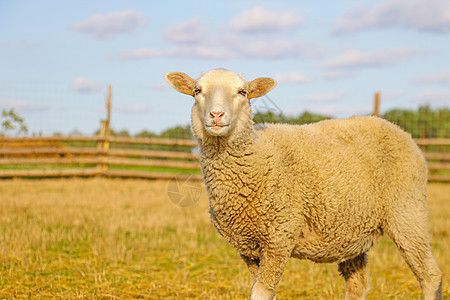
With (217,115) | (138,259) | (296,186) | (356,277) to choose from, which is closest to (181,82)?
(217,115)

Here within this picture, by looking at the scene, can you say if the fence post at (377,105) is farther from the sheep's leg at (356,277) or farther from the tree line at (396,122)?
the sheep's leg at (356,277)

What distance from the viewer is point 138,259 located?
5.62m

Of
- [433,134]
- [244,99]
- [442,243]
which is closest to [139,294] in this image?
[244,99]

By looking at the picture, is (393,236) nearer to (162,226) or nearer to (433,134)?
(162,226)

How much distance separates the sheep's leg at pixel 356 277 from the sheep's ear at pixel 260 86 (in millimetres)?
1839

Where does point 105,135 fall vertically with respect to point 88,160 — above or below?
above

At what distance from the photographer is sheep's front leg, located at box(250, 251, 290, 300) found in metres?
3.04

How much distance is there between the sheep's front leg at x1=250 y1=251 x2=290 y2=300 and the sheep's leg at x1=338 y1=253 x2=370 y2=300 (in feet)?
4.17

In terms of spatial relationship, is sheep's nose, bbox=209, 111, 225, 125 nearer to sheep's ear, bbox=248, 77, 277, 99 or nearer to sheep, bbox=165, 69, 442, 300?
sheep, bbox=165, 69, 442, 300

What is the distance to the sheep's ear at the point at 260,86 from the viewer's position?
131 inches

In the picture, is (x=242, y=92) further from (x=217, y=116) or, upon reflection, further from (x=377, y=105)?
(x=377, y=105)

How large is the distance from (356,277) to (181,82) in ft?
7.67

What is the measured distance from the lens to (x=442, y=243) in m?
6.93

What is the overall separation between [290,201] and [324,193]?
0.30 meters
